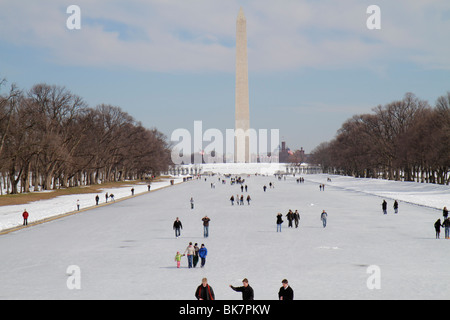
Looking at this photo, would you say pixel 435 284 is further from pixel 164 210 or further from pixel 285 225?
pixel 164 210

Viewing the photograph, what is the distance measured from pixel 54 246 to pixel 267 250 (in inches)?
339

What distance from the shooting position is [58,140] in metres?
52.8

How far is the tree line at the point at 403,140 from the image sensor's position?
5918cm

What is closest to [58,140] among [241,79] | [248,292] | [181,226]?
[181,226]

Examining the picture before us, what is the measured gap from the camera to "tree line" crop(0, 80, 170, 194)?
48.0 meters

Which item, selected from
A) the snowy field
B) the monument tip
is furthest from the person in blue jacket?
the monument tip

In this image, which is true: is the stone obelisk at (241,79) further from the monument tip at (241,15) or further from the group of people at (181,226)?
the group of people at (181,226)

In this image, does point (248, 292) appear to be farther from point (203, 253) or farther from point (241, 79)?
point (241, 79)

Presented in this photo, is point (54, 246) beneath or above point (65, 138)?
beneath

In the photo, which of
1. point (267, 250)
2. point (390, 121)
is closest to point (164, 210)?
point (267, 250)

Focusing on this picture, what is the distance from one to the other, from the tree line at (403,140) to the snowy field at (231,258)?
109 ft
